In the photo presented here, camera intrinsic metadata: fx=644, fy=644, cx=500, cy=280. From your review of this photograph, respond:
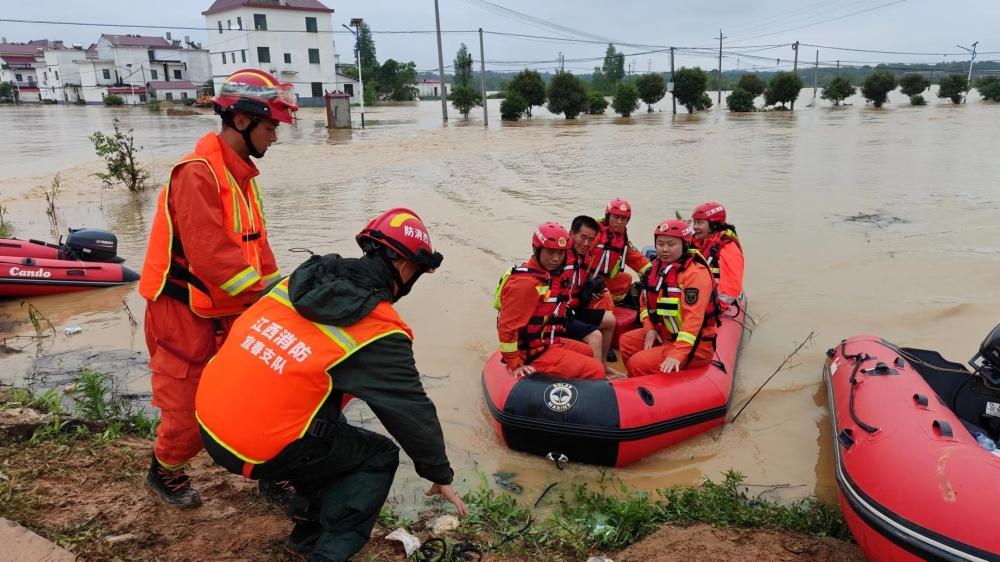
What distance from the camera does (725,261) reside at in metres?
5.36

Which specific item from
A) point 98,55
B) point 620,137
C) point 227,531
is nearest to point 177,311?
point 227,531

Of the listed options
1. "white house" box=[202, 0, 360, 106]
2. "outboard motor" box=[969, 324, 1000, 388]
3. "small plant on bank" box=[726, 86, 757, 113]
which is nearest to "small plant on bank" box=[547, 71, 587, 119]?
"small plant on bank" box=[726, 86, 757, 113]

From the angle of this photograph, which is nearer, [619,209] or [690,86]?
[619,209]

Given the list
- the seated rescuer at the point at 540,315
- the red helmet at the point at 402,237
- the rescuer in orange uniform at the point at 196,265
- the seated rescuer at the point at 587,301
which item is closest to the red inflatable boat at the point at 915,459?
the seated rescuer at the point at 540,315

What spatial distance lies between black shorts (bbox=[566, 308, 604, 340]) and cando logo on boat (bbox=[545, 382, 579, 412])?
104 centimetres

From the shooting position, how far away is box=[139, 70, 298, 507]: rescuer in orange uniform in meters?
2.36

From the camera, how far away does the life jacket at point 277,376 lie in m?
1.79

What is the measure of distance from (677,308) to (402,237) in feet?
8.82

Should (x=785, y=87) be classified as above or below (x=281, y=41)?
below

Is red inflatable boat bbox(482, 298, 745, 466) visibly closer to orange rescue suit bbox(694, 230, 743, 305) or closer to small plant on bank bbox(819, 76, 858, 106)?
orange rescue suit bbox(694, 230, 743, 305)

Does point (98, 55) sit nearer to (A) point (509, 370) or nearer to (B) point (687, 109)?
(B) point (687, 109)

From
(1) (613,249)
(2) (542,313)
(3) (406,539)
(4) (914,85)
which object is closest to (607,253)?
(1) (613,249)

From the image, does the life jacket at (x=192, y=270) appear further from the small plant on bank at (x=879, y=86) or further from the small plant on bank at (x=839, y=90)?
the small plant on bank at (x=839, y=90)

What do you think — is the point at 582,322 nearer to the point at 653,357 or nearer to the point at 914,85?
the point at 653,357
